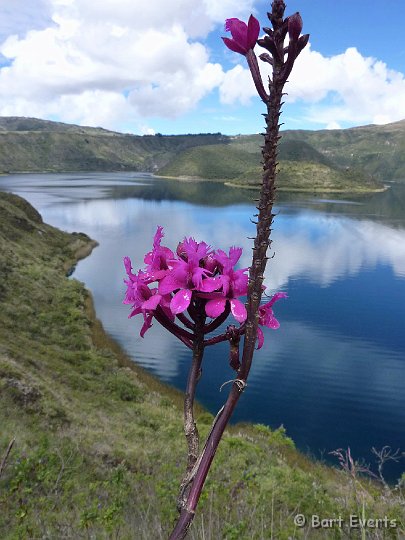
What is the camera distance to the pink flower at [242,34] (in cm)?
151

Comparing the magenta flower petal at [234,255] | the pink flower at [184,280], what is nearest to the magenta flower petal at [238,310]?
the pink flower at [184,280]

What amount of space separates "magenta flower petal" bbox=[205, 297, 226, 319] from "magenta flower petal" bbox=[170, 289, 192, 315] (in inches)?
3.1

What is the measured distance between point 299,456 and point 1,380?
13712 millimetres

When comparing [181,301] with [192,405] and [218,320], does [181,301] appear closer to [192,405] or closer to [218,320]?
[218,320]

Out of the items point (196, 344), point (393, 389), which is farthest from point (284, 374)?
point (196, 344)

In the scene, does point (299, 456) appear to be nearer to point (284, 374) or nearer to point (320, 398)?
point (320, 398)

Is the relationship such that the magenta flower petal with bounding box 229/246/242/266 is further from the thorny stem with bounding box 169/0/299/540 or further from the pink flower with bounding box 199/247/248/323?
the thorny stem with bounding box 169/0/299/540

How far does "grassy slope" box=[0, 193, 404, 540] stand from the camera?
5.76 meters

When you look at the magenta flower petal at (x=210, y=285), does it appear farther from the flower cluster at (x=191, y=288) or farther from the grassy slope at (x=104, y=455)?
the grassy slope at (x=104, y=455)

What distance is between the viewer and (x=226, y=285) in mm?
1680

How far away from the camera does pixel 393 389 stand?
91.3 ft

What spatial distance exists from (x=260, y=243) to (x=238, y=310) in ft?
1.07

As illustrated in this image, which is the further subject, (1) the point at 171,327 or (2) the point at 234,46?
(1) the point at 171,327

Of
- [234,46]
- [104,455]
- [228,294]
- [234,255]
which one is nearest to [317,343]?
[104,455]
